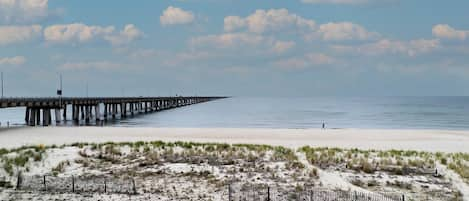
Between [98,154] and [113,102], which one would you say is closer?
[98,154]

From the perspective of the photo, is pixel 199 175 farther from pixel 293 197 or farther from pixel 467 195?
pixel 467 195

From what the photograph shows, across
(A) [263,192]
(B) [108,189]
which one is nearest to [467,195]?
(A) [263,192]

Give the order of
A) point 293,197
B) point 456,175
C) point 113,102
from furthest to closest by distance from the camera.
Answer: point 113,102 → point 456,175 → point 293,197

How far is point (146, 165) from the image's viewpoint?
20.5m

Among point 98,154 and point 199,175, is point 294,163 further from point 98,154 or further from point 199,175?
point 98,154

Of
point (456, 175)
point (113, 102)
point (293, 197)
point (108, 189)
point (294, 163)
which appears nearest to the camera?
point (293, 197)

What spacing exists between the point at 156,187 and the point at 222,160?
5.48 m

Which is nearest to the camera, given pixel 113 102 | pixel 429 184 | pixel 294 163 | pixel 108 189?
pixel 108 189

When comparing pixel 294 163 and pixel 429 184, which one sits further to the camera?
pixel 294 163

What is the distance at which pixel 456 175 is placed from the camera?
1814 cm

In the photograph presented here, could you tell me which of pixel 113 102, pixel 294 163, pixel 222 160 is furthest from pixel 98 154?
pixel 113 102

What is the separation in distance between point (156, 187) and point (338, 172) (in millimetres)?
7556

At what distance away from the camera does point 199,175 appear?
18469 millimetres

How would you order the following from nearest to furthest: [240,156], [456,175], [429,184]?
[429,184], [456,175], [240,156]
